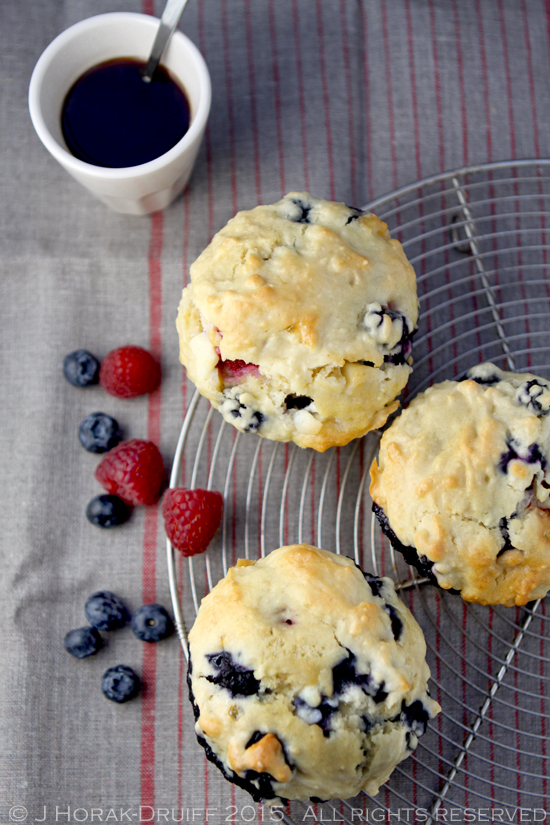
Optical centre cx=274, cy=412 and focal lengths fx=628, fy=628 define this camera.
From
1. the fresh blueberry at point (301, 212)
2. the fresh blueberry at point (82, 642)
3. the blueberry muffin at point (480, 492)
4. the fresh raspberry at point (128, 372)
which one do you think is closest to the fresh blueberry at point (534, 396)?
the blueberry muffin at point (480, 492)

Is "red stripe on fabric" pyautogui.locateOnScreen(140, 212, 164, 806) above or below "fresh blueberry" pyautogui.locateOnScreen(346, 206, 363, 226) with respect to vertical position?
below

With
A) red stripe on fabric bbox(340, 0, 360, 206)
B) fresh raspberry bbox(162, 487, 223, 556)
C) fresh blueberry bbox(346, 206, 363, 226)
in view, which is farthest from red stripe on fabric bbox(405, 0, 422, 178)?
fresh raspberry bbox(162, 487, 223, 556)

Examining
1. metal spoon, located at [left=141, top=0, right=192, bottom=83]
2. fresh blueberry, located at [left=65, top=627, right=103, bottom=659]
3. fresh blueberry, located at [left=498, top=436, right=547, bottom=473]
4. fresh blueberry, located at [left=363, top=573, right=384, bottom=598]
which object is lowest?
fresh blueberry, located at [left=65, top=627, right=103, bottom=659]

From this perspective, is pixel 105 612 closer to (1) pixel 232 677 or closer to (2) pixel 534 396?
(1) pixel 232 677

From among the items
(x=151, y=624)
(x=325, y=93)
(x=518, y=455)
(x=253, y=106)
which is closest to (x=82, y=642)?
(x=151, y=624)

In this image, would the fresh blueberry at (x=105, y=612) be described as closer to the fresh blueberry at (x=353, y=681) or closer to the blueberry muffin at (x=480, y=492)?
the fresh blueberry at (x=353, y=681)

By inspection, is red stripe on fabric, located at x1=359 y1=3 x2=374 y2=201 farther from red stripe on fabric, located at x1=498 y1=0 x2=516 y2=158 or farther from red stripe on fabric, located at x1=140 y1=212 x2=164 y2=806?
red stripe on fabric, located at x1=140 y1=212 x2=164 y2=806
